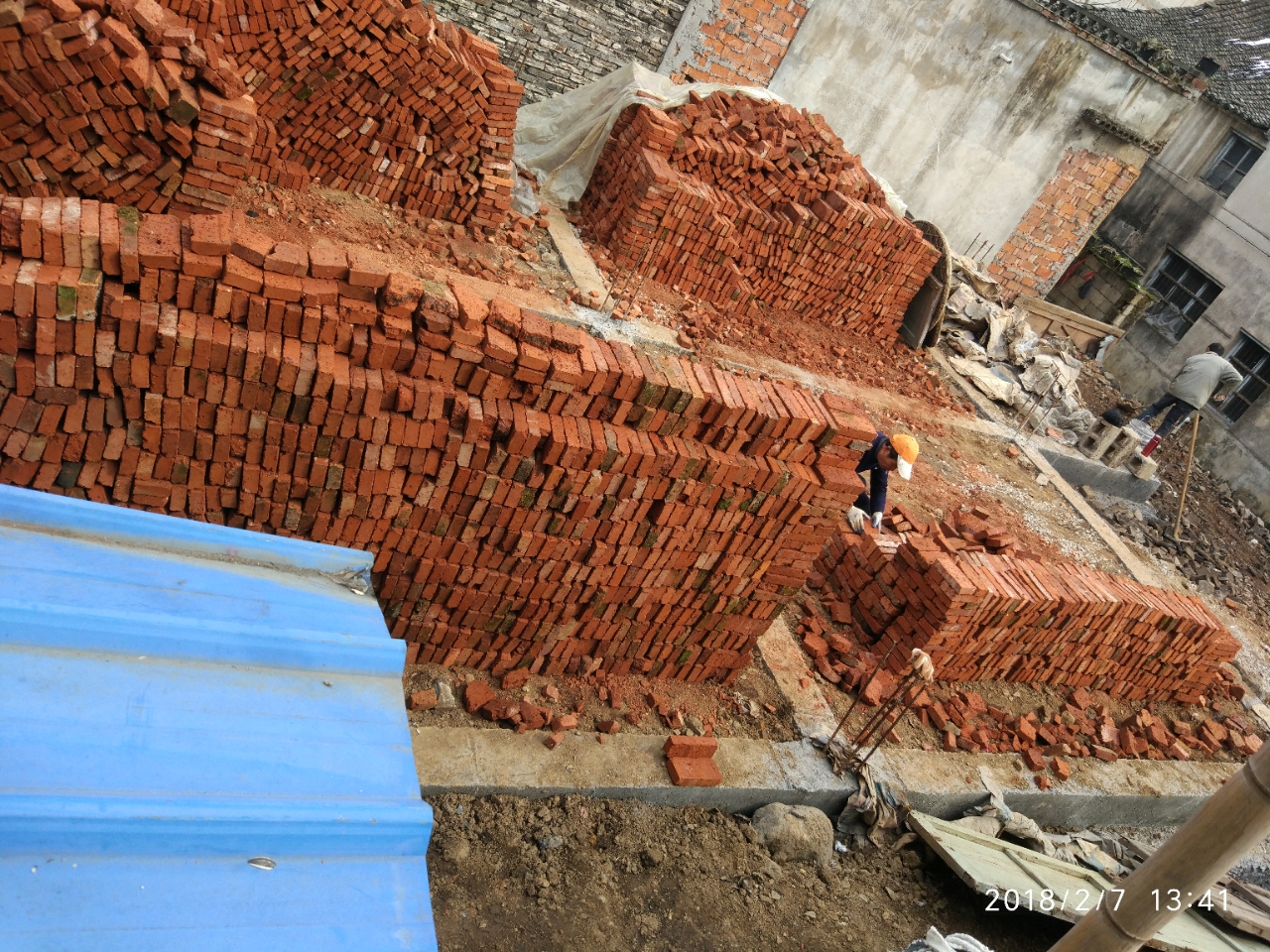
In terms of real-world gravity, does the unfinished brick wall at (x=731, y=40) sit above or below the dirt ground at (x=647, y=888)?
above

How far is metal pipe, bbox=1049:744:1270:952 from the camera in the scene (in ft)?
6.53

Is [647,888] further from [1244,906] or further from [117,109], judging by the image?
[117,109]

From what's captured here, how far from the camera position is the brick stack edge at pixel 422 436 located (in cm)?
371

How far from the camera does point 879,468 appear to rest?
23.7 ft

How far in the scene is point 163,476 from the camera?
4074 mm

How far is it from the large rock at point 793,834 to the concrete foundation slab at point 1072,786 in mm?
768

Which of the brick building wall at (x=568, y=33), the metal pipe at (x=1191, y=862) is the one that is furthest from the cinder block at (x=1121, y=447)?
the metal pipe at (x=1191, y=862)

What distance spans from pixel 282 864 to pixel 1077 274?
23.4 meters

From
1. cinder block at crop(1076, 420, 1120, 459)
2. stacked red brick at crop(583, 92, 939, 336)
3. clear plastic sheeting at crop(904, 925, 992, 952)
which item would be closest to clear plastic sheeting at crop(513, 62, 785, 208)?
stacked red brick at crop(583, 92, 939, 336)

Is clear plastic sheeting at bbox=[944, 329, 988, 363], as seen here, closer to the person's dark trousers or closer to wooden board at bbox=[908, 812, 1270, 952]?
the person's dark trousers

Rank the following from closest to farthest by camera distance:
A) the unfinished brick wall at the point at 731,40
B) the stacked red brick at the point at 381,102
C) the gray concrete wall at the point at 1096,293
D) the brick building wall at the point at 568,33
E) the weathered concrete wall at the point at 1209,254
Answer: the stacked red brick at the point at 381,102
the brick building wall at the point at 568,33
the unfinished brick wall at the point at 731,40
the weathered concrete wall at the point at 1209,254
the gray concrete wall at the point at 1096,293

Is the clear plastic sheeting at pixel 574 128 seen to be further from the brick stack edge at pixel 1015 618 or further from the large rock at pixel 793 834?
the large rock at pixel 793 834

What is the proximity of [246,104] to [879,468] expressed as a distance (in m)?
5.76

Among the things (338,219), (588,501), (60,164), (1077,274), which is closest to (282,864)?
(588,501)
